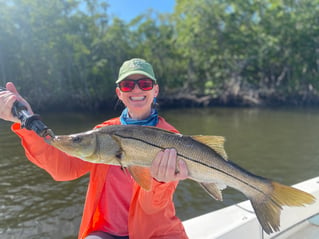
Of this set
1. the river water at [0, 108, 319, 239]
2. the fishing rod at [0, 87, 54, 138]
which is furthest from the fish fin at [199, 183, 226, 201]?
the river water at [0, 108, 319, 239]

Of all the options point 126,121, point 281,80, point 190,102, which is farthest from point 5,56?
point 281,80

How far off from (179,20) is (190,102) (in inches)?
472

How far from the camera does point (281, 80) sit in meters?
37.3

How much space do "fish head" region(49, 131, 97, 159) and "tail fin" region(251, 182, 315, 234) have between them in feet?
4.60

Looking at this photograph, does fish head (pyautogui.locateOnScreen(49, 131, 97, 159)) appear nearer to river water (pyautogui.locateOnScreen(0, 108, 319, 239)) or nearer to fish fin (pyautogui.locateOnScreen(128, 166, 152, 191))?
fish fin (pyautogui.locateOnScreen(128, 166, 152, 191))

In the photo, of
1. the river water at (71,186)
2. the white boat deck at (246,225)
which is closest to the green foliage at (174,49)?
the river water at (71,186)

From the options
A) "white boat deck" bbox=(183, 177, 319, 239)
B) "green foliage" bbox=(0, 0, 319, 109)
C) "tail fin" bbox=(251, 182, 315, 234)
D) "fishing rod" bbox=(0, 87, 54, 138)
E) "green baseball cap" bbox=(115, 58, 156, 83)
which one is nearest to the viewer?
"fishing rod" bbox=(0, 87, 54, 138)

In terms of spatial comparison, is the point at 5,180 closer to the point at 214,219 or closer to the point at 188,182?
the point at 188,182

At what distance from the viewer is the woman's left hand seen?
6.74 feet

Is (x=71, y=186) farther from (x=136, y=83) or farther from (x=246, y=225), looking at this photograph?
(x=136, y=83)

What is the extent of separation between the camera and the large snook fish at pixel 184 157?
209cm

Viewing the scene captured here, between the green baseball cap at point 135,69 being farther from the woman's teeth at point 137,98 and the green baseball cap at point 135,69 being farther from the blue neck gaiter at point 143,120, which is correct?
the blue neck gaiter at point 143,120

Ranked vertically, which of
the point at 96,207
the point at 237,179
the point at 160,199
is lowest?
the point at 96,207

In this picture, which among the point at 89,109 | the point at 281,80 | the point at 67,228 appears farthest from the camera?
the point at 281,80
